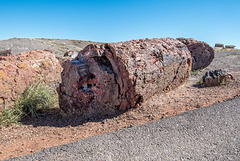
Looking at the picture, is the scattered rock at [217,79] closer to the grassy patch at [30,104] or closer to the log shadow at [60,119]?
the log shadow at [60,119]

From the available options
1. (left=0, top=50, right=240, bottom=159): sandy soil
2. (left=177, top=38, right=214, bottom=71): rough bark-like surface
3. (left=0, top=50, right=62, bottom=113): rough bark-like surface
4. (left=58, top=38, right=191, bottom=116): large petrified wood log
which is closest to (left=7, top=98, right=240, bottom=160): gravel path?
(left=0, top=50, right=240, bottom=159): sandy soil

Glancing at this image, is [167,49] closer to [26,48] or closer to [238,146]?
[238,146]

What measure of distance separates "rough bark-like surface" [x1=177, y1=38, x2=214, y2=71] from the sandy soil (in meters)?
5.69

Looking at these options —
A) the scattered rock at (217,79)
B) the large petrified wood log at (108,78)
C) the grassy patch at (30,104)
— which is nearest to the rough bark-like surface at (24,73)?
the grassy patch at (30,104)

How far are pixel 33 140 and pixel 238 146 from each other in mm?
2888

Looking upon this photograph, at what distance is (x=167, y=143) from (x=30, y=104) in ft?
9.96

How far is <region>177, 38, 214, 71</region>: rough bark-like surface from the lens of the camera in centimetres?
1017

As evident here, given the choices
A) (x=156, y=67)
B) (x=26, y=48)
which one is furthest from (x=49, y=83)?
(x=26, y=48)

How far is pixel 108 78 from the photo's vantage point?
3.82m

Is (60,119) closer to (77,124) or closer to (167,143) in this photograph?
(77,124)

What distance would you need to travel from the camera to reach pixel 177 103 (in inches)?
170

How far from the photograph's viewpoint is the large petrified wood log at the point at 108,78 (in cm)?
380

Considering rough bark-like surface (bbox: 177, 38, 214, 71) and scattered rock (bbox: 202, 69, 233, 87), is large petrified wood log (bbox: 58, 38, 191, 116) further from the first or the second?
rough bark-like surface (bbox: 177, 38, 214, 71)

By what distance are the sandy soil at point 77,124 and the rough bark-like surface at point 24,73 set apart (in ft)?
2.14
